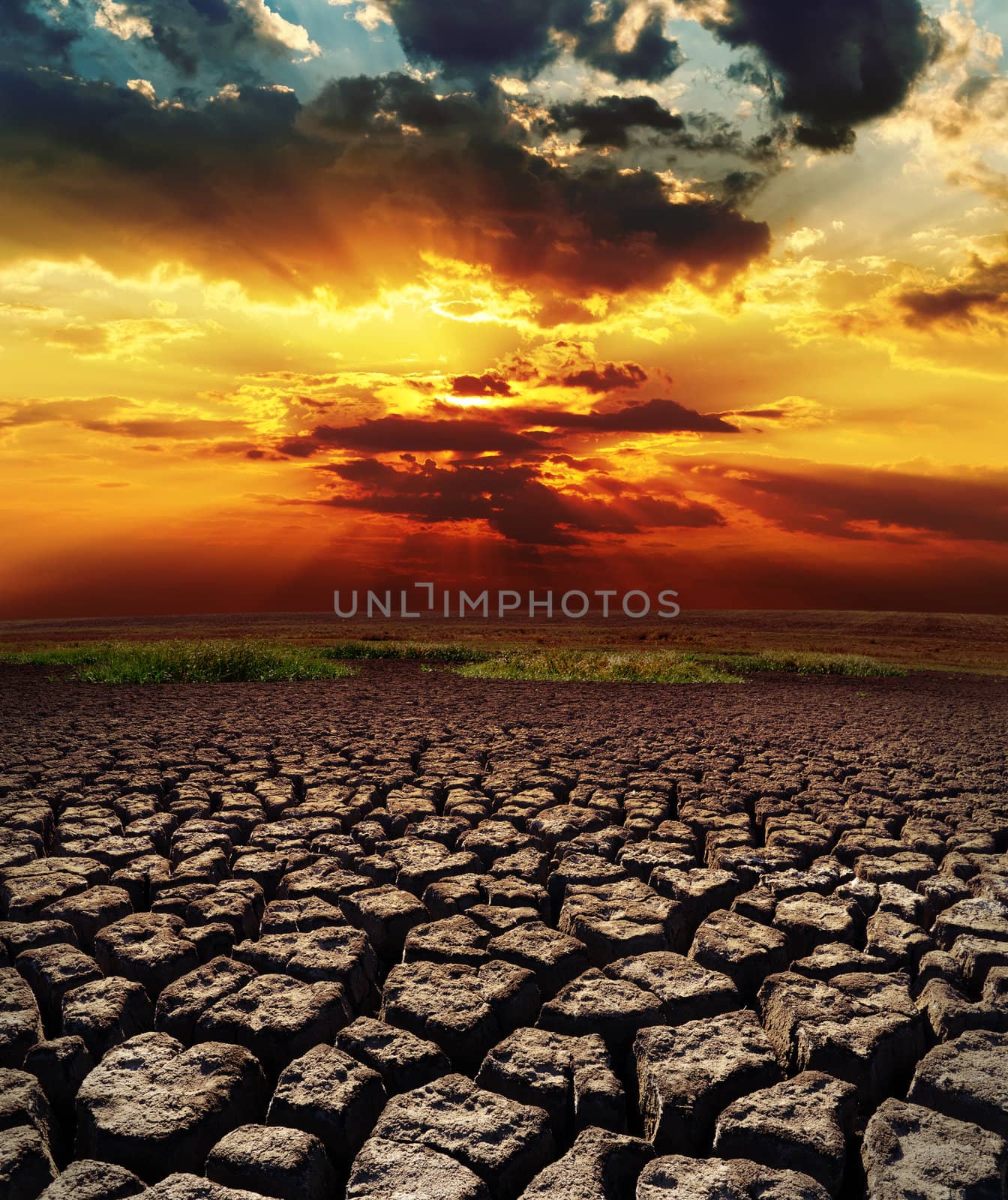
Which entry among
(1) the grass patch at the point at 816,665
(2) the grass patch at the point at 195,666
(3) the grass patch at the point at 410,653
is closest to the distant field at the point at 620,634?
(3) the grass patch at the point at 410,653

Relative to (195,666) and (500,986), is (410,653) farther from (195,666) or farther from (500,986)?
(500,986)

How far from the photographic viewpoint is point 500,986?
3.00m

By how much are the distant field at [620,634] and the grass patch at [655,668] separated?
293 cm

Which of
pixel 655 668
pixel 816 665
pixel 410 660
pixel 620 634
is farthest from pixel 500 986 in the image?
pixel 620 634

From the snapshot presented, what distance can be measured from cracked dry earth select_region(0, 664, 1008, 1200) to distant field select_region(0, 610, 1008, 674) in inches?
678

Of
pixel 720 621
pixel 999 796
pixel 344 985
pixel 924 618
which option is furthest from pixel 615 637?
pixel 344 985

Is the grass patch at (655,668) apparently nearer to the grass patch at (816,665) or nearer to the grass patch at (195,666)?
the grass patch at (816,665)

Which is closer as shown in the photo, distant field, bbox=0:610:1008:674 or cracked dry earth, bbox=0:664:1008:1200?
cracked dry earth, bbox=0:664:1008:1200

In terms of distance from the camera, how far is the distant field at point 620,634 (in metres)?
28.7

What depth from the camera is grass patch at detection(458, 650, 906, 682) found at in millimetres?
16875

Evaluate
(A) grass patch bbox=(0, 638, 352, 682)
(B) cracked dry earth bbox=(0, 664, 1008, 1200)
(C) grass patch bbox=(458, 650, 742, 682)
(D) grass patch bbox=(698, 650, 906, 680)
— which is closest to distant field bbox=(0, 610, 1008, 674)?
(D) grass patch bbox=(698, 650, 906, 680)

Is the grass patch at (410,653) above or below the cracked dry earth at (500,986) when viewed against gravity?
below

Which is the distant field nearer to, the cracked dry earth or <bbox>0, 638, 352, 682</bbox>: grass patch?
<bbox>0, 638, 352, 682</bbox>: grass patch

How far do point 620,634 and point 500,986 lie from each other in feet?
123
